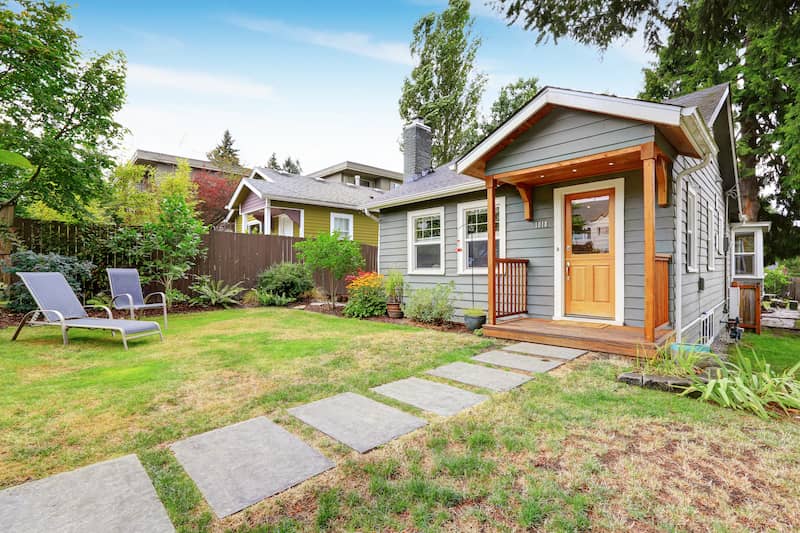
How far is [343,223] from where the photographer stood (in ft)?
46.6

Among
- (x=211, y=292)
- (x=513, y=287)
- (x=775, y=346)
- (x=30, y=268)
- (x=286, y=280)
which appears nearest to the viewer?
(x=513, y=287)

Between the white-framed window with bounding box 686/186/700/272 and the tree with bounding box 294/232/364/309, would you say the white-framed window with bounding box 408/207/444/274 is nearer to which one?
the tree with bounding box 294/232/364/309

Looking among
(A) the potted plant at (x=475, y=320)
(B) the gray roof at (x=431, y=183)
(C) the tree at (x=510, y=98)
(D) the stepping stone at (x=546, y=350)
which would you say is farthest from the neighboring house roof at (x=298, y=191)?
(C) the tree at (x=510, y=98)

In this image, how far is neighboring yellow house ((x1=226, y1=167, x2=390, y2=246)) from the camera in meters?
12.8

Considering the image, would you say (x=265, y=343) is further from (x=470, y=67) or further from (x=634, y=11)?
(x=470, y=67)

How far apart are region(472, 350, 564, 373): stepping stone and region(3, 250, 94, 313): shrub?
7.58 m

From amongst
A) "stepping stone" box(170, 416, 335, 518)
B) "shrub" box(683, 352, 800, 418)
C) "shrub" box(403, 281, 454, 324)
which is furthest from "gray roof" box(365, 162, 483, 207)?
"stepping stone" box(170, 416, 335, 518)

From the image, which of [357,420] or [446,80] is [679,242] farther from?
[446,80]

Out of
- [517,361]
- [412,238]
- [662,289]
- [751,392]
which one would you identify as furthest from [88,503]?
[412,238]

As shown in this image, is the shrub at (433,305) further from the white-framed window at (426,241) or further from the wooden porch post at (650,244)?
the wooden porch post at (650,244)

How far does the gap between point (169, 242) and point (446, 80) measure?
51.7 ft

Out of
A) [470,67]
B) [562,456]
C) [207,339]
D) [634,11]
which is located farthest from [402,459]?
[470,67]

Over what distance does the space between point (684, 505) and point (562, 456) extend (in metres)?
0.56

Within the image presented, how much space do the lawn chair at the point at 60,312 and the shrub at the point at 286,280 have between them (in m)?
4.99
